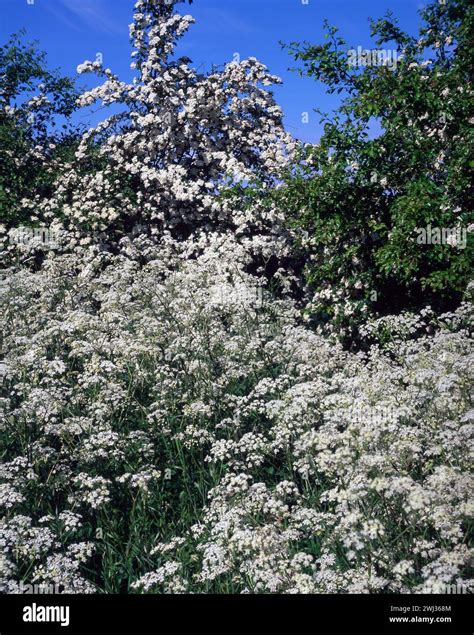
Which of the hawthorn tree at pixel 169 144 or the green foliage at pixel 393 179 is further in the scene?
the hawthorn tree at pixel 169 144

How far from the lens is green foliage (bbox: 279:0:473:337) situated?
9234 millimetres

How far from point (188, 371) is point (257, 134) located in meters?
8.85

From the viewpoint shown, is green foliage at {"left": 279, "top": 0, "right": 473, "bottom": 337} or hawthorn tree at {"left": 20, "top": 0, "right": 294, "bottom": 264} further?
hawthorn tree at {"left": 20, "top": 0, "right": 294, "bottom": 264}

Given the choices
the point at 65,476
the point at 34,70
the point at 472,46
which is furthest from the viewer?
the point at 34,70

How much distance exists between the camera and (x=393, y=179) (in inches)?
402

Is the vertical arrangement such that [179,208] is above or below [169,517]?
above

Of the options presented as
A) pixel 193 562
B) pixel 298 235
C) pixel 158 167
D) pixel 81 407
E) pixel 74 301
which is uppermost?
pixel 158 167

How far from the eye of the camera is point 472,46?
9.55 m

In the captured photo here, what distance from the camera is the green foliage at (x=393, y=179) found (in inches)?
364

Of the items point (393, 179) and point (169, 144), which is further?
point (169, 144)

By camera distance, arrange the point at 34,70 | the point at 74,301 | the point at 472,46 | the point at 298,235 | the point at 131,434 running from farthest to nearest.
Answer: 1. the point at 34,70
2. the point at 298,235
3. the point at 74,301
4. the point at 472,46
5. the point at 131,434

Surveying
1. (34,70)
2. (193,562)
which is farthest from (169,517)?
(34,70)

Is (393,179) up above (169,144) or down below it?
below
